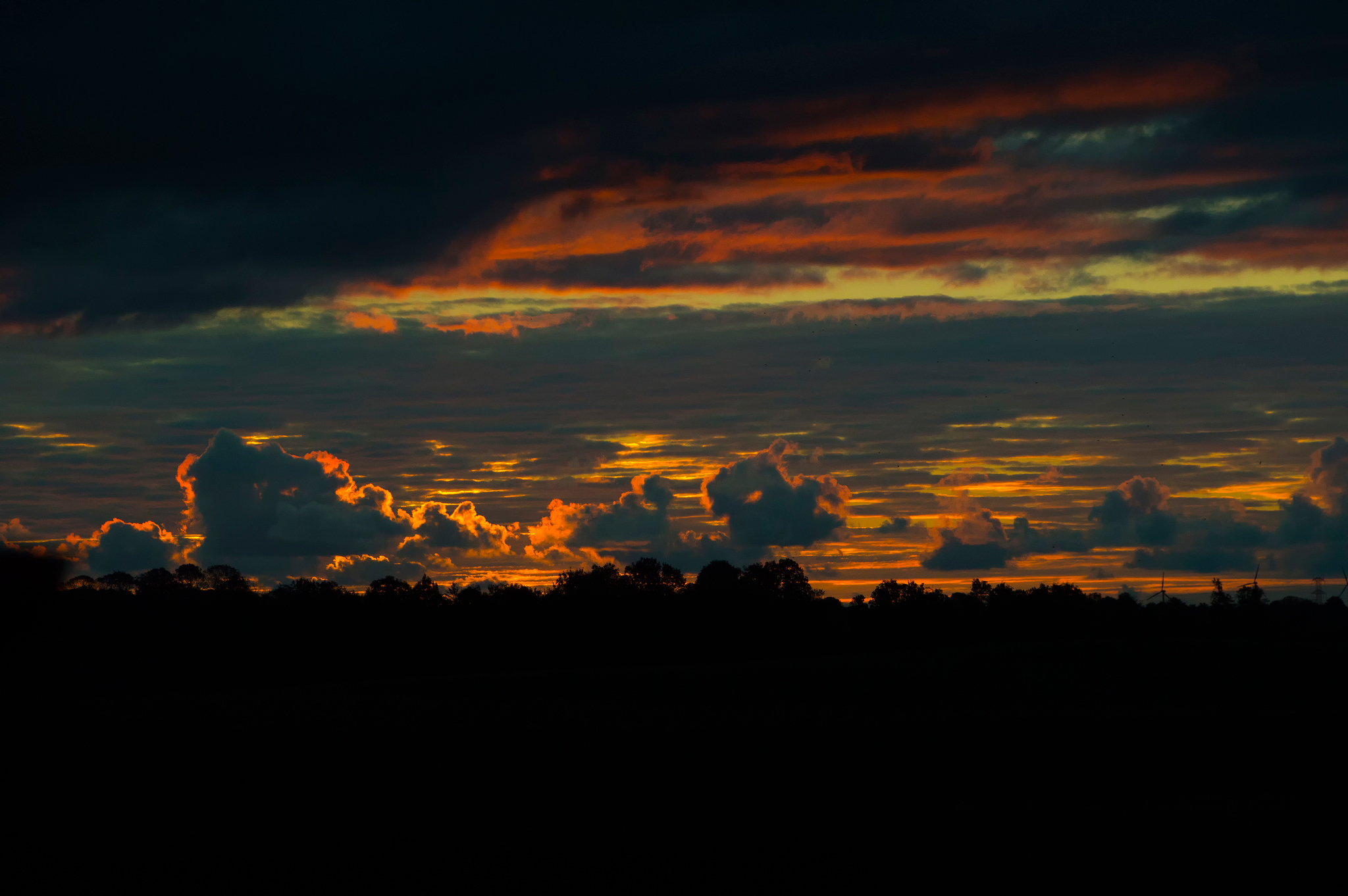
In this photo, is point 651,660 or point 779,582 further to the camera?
point 779,582

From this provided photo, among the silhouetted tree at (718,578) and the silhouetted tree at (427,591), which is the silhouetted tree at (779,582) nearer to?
the silhouetted tree at (718,578)

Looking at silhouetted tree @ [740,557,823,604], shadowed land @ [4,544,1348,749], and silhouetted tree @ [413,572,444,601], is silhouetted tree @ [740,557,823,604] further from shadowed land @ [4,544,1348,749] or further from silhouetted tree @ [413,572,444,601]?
silhouetted tree @ [413,572,444,601]

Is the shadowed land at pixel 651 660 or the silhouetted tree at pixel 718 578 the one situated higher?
the silhouetted tree at pixel 718 578

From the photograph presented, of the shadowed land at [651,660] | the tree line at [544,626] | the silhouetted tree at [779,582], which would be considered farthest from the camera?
the silhouetted tree at [779,582]

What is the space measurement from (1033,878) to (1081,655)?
211 ft

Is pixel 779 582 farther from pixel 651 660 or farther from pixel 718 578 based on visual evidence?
pixel 651 660

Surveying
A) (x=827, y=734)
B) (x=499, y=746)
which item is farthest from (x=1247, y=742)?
(x=499, y=746)

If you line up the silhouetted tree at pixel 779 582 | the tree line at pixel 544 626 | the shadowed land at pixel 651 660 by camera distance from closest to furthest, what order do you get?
1. the shadowed land at pixel 651 660
2. the tree line at pixel 544 626
3. the silhouetted tree at pixel 779 582

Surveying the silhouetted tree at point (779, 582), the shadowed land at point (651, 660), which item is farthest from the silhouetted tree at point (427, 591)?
the silhouetted tree at point (779, 582)

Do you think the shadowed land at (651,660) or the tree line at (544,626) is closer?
the shadowed land at (651,660)

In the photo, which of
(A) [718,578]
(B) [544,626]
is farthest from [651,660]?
(A) [718,578]

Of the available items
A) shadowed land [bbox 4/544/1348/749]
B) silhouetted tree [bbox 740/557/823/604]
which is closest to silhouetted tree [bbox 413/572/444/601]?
shadowed land [bbox 4/544/1348/749]

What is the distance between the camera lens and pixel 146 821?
40031 mm

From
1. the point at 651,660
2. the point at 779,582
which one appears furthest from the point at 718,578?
the point at 651,660
